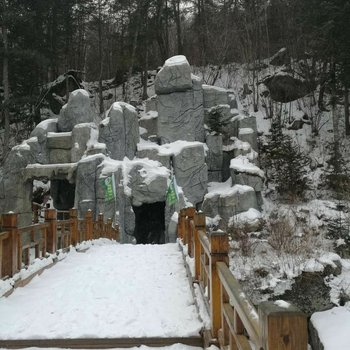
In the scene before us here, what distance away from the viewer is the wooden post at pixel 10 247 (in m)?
6.13

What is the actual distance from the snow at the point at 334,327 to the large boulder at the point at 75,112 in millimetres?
16635

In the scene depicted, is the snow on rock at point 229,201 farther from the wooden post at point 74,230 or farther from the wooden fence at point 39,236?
the wooden post at point 74,230

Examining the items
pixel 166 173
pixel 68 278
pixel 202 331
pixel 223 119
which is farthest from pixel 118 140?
pixel 202 331

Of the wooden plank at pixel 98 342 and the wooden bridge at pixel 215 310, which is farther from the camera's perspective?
the wooden plank at pixel 98 342

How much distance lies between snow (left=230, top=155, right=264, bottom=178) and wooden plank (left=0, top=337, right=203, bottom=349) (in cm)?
1639

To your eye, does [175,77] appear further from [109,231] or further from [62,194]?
[109,231]

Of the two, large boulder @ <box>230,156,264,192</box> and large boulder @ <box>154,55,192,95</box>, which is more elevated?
large boulder @ <box>154,55,192,95</box>

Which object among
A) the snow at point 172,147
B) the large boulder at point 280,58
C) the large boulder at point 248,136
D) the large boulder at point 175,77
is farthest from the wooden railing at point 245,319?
the large boulder at point 280,58

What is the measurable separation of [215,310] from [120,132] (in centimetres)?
1703

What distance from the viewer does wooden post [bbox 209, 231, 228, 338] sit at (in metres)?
3.60

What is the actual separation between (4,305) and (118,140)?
15116mm

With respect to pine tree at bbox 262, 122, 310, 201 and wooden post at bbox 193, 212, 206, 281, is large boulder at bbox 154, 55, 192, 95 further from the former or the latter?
wooden post at bbox 193, 212, 206, 281

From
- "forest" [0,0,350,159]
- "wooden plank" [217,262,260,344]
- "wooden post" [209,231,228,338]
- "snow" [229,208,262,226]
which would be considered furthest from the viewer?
"forest" [0,0,350,159]

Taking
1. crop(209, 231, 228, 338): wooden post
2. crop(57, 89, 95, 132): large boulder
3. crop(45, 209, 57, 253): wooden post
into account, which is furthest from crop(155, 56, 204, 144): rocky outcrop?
crop(209, 231, 228, 338): wooden post
